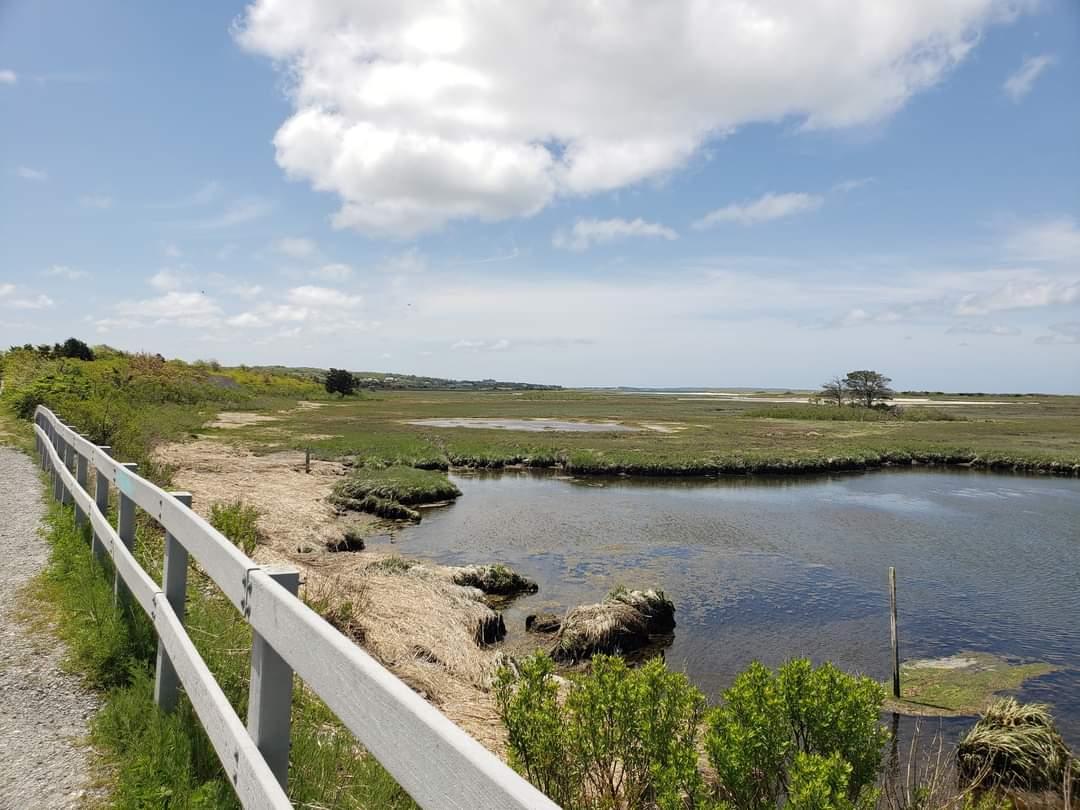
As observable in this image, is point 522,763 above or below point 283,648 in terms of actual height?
below

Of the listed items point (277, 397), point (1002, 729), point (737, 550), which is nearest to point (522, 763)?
point (1002, 729)

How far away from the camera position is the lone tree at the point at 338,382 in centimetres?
11306

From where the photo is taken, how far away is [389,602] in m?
11.2

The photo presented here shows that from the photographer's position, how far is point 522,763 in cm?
500

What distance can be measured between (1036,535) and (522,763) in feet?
79.4

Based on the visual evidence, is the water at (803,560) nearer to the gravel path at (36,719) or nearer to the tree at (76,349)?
the gravel path at (36,719)

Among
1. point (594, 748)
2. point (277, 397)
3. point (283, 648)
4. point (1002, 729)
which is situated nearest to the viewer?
point (283, 648)

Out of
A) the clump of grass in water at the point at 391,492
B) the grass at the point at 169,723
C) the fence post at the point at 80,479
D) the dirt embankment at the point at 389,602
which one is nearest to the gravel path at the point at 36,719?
the grass at the point at 169,723

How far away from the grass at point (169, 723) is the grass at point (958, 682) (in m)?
9.66

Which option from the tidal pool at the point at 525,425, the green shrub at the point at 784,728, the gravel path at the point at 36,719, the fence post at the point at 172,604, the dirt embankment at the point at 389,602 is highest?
the fence post at the point at 172,604

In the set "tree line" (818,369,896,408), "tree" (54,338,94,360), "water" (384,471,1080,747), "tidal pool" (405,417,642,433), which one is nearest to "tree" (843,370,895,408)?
"tree line" (818,369,896,408)

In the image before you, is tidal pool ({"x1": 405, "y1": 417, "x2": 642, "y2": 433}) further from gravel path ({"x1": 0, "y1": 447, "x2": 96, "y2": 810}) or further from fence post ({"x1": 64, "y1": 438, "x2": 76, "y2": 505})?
gravel path ({"x1": 0, "y1": 447, "x2": 96, "y2": 810})

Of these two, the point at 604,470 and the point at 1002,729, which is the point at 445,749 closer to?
the point at 1002,729

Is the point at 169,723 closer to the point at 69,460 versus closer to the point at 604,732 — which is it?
the point at 604,732
